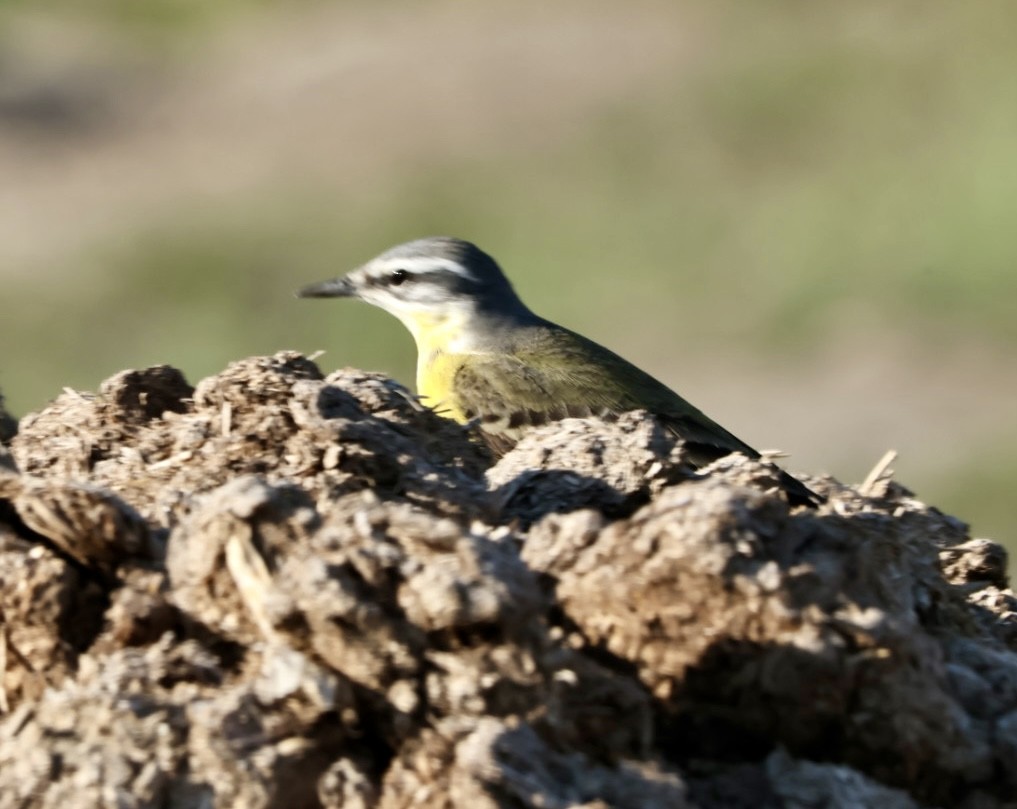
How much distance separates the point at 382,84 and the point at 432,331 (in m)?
22.7

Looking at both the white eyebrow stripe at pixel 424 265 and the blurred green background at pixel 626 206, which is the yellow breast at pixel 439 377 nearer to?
the white eyebrow stripe at pixel 424 265

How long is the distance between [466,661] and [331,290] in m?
5.88

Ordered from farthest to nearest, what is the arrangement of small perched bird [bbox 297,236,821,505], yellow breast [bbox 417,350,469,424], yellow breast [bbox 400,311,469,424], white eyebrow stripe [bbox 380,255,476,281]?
white eyebrow stripe [bbox 380,255,476,281], yellow breast [bbox 400,311,469,424], yellow breast [bbox 417,350,469,424], small perched bird [bbox 297,236,821,505]

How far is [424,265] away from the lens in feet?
29.1

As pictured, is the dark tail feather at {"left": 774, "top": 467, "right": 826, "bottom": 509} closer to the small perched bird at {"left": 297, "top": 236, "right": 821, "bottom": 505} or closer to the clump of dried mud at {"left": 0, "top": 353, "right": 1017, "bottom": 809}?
the clump of dried mud at {"left": 0, "top": 353, "right": 1017, "bottom": 809}

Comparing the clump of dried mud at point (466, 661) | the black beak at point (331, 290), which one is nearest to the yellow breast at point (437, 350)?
the black beak at point (331, 290)

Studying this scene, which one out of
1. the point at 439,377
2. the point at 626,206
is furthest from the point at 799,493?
the point at 626,206

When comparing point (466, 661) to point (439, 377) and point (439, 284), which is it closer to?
point (439, 377)

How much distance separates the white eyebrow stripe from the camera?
347 inches

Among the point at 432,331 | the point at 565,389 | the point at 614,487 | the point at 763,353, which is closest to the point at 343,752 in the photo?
the point at 614,487

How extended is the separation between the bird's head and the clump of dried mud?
474cm

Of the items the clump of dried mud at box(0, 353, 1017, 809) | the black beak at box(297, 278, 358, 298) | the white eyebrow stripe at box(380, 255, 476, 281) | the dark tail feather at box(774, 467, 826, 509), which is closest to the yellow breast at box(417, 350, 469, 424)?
the white eyebrow stripe at box(380, 255, 476, 281)

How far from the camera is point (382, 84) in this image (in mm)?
31141

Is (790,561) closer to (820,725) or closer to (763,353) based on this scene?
(820,725)
